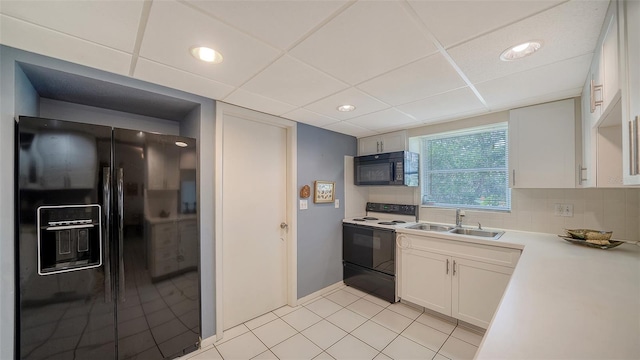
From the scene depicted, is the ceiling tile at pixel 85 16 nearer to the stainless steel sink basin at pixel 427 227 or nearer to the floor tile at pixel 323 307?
the floor tile at pixel 323 307

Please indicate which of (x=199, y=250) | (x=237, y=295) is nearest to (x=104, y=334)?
(x=199, y=250)

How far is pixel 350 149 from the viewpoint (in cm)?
370

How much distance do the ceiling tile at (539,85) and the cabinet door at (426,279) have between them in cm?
163

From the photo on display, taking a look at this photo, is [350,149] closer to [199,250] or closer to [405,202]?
[405,202]

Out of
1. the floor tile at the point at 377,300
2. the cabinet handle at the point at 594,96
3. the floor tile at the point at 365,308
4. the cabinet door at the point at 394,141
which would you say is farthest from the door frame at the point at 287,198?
the cabinet handle at the point at 594,96

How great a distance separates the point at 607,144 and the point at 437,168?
176 cm

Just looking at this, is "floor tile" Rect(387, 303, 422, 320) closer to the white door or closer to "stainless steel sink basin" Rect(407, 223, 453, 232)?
"stainless steel sink basin" Rect(407, 223, 453, 232)

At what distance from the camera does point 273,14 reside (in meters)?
1.10

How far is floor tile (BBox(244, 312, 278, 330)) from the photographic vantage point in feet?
8.08

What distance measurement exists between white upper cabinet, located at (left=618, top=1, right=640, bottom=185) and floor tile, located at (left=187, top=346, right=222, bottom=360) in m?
2.75

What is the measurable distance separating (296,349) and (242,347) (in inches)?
19.3

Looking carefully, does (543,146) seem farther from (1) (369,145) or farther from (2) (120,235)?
(2) (120,235)

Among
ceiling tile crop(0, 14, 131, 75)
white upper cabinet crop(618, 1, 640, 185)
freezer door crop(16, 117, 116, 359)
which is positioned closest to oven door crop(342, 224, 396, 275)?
white upper cabinet crop(618, 1, 640, 185)

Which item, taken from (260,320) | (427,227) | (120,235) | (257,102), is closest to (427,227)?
(427,227)
